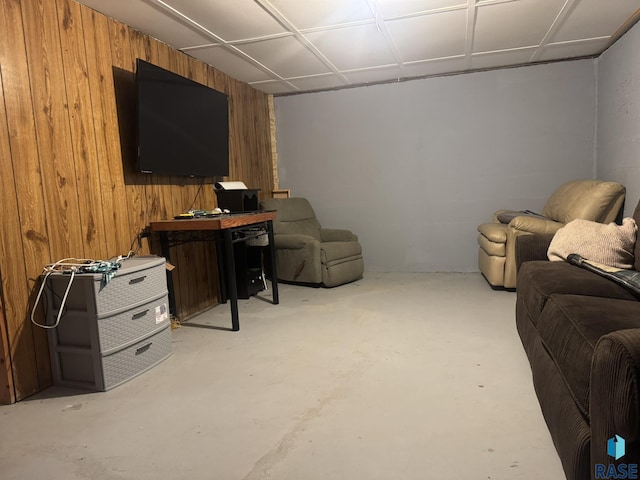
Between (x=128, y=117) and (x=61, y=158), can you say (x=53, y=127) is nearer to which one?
(x=61, y=158)

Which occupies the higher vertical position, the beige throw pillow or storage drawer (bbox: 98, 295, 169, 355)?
the beige throw pillow

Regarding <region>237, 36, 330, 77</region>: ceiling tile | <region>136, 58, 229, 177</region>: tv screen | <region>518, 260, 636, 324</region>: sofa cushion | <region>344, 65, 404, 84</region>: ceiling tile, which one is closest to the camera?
<region>518, 260, 636, 324</region>: sofa cushion

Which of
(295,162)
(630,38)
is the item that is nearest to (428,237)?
(295,162)

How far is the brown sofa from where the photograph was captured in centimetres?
94

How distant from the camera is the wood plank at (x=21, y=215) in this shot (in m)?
2.05

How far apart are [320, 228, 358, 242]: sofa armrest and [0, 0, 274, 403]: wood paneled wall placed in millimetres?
1827

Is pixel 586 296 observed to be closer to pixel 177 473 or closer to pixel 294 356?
pixel 294 356

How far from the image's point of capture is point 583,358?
4.03 ft

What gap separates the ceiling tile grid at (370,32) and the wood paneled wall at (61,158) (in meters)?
0.24

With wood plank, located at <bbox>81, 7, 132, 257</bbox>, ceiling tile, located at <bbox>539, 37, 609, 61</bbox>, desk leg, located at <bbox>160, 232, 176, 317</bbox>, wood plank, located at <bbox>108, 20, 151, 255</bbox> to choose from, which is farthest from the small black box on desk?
ceiling tile, located at <bbox>539, 37, 609, 61</bbox>

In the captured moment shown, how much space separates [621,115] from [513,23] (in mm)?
1218

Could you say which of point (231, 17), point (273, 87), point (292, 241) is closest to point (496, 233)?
point (292, 241)

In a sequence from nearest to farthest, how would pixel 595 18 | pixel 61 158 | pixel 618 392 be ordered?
pixel 618 392 < pixel 61 158 < pixel 595 18

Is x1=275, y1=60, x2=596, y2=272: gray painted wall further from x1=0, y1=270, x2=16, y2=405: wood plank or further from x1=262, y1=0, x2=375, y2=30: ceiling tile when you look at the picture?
x1=0, y1=270, x2=16, y2=405: wood plank
